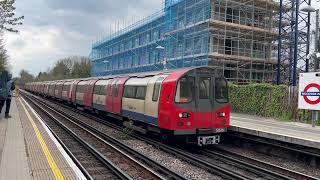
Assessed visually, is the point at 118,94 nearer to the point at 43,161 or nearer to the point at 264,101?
the point at 43,161

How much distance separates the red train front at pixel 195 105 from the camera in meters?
13.1

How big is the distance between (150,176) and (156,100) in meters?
4.68

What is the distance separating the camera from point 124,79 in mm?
19344

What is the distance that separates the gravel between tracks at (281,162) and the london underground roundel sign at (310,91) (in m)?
5.56

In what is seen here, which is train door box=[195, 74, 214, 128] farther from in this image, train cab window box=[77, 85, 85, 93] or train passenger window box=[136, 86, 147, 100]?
train cab window box=[77, 85, 85, 93]

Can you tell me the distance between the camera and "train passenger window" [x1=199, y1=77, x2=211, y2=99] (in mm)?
13750

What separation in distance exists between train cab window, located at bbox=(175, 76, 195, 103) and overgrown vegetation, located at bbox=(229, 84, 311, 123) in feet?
36.1

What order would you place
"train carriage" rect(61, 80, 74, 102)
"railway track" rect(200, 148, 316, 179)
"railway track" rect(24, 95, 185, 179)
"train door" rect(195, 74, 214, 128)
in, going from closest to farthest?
"railway track" rect(24, 95, 185, 179) < "railway track" rect(200, 148, 316, 179) < "train door" rect(195, 74, 214, 128) < "train carriage" rect(61, 80, 74, 102)

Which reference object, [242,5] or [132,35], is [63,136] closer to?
[242,5]

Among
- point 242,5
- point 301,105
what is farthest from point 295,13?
point 301,105

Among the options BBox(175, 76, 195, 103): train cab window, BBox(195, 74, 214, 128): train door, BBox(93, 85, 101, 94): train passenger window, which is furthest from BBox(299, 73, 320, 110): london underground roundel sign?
BBox(93, 85, 101, 94): train passenger window

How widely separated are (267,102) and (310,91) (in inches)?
286

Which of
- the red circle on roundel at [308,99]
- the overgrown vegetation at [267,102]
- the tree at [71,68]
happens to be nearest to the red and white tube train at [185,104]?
the red circle on roundel at [308,99]

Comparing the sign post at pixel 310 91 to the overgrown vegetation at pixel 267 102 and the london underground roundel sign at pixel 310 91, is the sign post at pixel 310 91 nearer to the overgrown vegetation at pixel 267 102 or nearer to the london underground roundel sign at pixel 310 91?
the london underground roundel sign at pixel 310 91
